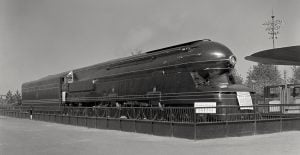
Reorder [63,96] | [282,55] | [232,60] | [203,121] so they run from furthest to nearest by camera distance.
Result: [63,96] → [232,60] → [203,121] → [282,55]

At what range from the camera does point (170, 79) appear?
17078 mm

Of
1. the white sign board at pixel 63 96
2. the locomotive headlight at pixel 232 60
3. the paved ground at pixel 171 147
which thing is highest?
the locomotive headlight at pixel 232 60

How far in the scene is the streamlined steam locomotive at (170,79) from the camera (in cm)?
1549

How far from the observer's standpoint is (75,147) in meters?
11.3

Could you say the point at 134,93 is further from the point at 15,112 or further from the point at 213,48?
the point at 15,112

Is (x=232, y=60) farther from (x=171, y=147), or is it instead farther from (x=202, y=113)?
(x=171, y=147)

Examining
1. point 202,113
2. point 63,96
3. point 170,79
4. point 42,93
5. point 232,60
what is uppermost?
point 232,60

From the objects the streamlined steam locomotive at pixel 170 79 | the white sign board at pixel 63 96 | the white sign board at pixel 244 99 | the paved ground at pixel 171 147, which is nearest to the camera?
the paved ground at pixel 171 147

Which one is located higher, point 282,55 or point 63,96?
Answer: point 282,55

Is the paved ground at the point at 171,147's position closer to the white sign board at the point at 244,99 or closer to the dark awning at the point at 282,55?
the white sign board at the point at 244,99

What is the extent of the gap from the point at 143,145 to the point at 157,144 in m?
0.47

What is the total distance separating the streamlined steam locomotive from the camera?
15.5 meters

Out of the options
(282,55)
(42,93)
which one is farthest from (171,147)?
(42,93)

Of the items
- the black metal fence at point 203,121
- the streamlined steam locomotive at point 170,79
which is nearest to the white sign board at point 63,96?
the streamlined steam locomotive at point 170,79
